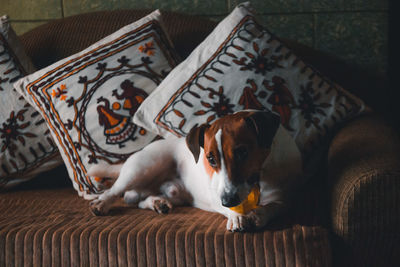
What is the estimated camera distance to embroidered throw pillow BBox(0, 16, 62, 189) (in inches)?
62.6

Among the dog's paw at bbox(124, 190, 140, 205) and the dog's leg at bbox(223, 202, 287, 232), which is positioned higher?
the dog's leg at bbox(223, 202, 287, 232)

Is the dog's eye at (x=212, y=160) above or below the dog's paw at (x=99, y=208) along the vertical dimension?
above

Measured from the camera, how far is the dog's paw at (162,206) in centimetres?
129

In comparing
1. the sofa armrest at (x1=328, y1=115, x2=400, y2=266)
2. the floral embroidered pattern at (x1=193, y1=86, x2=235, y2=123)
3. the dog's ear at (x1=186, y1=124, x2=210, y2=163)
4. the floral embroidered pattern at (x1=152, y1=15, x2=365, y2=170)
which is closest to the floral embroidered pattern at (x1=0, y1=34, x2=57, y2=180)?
the floral embroidered pattern at (x1=152, y1=15, x2=365, y2=170)

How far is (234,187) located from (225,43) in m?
0.70

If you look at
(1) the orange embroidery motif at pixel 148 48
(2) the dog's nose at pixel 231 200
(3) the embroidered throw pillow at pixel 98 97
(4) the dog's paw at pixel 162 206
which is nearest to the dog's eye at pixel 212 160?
(2) the dog's nose at pixel 231 200

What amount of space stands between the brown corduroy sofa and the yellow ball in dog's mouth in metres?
0.07

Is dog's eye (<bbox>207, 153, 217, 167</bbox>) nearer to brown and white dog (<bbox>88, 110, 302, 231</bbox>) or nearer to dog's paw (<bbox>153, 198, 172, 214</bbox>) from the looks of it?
brown and white dog (<bbox>88, 110, 302, 231</bbox>)

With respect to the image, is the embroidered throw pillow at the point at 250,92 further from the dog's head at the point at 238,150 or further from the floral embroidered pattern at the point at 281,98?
the dog's head at the point at 238,150

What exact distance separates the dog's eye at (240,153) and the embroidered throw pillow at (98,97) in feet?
1.94

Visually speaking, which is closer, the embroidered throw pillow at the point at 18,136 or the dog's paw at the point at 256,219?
the dog's paw at the point at 256,219

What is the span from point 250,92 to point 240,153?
46 centimetres

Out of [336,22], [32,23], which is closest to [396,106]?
[336,22]

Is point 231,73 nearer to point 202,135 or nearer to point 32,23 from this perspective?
point 202,135
